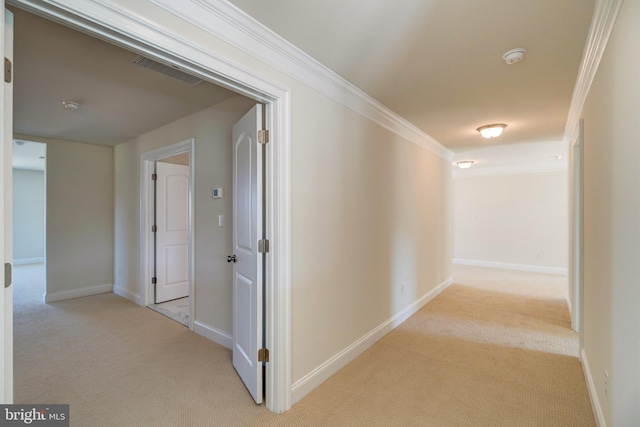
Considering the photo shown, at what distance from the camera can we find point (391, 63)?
2.13 meters

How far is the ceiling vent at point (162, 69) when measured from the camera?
2.05 m

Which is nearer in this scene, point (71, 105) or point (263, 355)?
point (263, 355)

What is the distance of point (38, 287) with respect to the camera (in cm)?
515

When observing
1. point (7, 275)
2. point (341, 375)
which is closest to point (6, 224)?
point (7, 275)

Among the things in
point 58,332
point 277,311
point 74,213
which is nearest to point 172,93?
point 277,311

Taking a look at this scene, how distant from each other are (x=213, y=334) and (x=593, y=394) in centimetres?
317

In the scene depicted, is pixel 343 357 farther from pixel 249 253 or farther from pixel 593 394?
pixel 593 394

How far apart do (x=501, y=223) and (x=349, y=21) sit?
6884 mm

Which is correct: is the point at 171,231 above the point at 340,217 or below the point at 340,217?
below

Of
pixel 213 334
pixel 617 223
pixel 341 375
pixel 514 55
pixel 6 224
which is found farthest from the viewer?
pixel 213 334

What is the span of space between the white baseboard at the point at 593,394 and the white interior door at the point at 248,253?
2.09 m

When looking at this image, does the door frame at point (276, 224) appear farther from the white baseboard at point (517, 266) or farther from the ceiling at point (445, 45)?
the white baseboard at point (517, 266)

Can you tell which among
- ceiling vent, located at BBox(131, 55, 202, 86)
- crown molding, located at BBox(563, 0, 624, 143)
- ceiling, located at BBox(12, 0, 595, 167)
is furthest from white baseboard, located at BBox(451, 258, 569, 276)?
ceiling vent, located at BBox(131, 55, 202, 86)

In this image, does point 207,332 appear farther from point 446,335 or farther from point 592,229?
point 592,229
